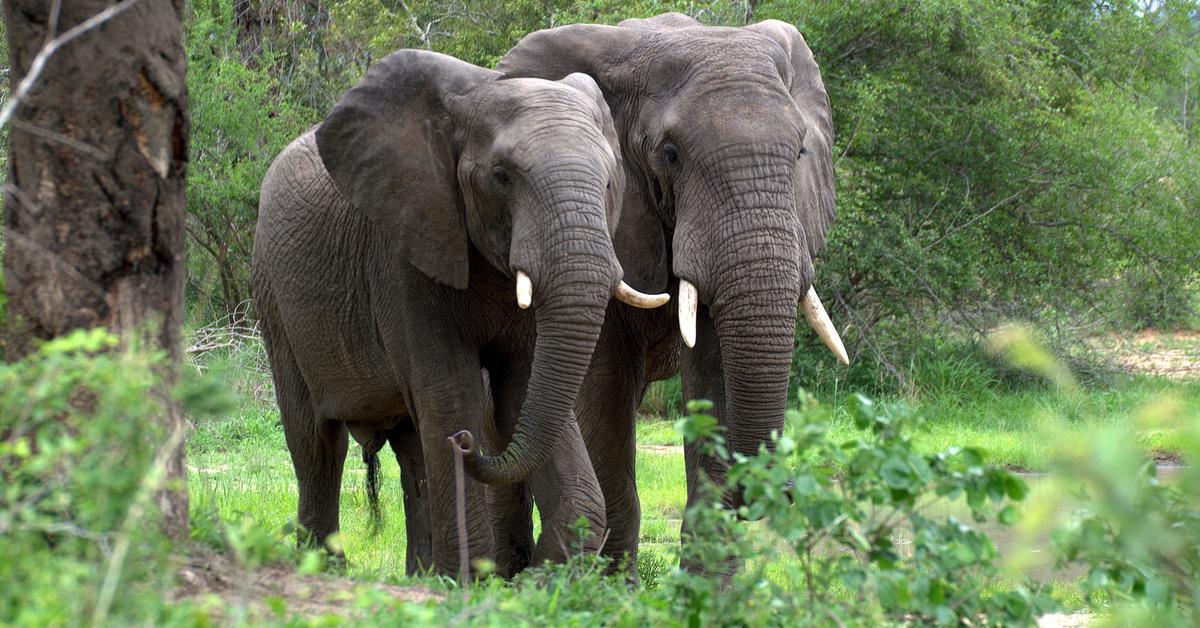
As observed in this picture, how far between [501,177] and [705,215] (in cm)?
85

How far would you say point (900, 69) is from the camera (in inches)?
517

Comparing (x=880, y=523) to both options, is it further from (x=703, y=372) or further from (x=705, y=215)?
(x=703, y=372)

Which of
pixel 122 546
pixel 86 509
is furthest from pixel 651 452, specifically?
pixel 122 546

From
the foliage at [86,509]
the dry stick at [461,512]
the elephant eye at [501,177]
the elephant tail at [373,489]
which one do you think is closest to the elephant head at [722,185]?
the elephant eye at [501,177]

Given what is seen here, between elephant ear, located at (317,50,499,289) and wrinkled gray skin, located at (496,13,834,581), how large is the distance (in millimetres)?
471

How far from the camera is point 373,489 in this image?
818 cm

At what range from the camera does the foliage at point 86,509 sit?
2471mm

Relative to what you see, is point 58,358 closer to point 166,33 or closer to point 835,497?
point 166,33

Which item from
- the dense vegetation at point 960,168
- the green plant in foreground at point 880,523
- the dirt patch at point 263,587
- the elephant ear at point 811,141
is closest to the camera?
the dirt patch at point 263,587

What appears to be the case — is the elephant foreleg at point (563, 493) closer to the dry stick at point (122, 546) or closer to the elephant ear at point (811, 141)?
the elephant ear at point (811, 141)

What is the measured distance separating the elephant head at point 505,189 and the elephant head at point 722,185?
1.03 ft

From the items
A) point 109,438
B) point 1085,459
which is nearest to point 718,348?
point 109,438

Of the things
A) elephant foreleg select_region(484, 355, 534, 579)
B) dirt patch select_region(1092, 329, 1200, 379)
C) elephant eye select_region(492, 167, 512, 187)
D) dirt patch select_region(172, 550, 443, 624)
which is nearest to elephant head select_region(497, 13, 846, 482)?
elephant eye select_region(492, 167, 512, 187)

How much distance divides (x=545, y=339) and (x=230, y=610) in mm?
2743
